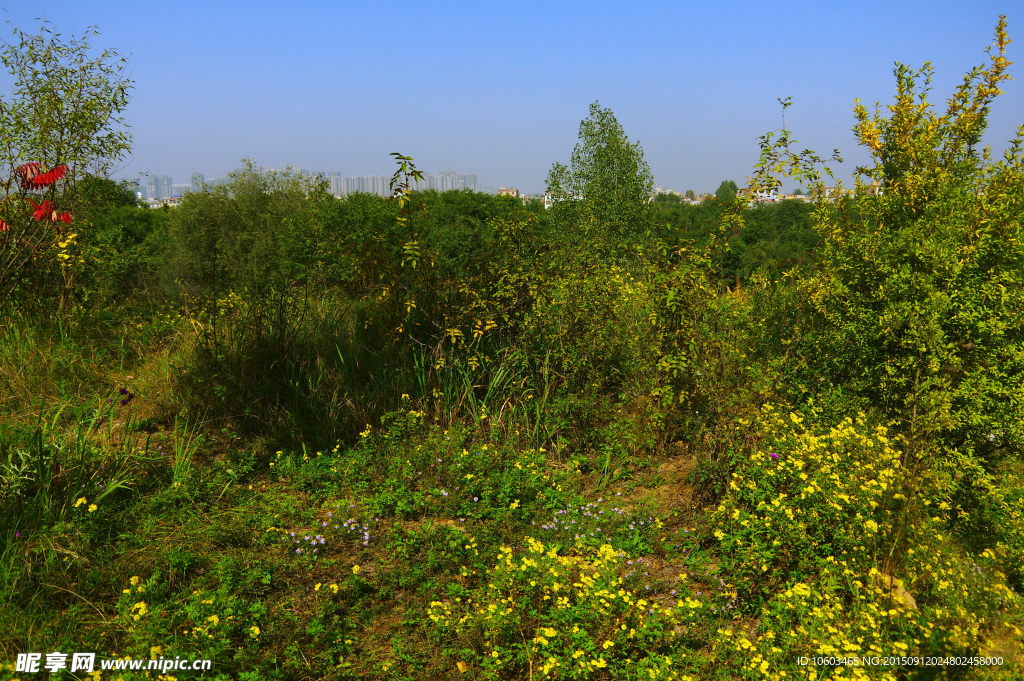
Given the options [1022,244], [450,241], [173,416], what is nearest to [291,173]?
[450,241]

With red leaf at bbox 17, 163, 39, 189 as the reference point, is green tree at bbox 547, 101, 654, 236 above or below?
above

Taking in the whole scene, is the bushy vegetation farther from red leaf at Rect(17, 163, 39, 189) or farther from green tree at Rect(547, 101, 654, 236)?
green tree at Rect(547, 101, 654, 236)

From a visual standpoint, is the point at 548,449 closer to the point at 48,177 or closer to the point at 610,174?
the point at 48,177

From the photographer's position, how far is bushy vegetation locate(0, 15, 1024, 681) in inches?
113

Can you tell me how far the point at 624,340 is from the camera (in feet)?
18.1

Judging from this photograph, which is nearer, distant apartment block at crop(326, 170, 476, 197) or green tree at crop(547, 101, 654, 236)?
distant apartment block at crop(326, 170, 476, 197)

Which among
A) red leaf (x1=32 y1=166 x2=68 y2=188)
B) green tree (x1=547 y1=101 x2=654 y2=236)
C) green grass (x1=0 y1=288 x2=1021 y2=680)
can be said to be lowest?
green grass (x1=0 y1=288 x2=1021 y2=680)

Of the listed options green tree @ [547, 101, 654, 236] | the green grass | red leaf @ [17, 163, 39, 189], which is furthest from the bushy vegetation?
green tree @ [547, 101, 654, 236]

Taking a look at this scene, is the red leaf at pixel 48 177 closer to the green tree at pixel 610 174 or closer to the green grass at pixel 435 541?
the green grass at pixel 435 541

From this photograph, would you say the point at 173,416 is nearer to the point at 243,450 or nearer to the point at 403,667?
the point at 243,450

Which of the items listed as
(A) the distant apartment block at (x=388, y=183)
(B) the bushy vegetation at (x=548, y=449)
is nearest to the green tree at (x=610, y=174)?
(A) the distant apartment block at (x=388, y=183)

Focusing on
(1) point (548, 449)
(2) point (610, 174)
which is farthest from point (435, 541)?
(2) point (610, 174)

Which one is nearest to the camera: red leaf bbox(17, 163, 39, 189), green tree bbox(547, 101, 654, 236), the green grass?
the green grass

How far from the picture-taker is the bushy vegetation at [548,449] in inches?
113
